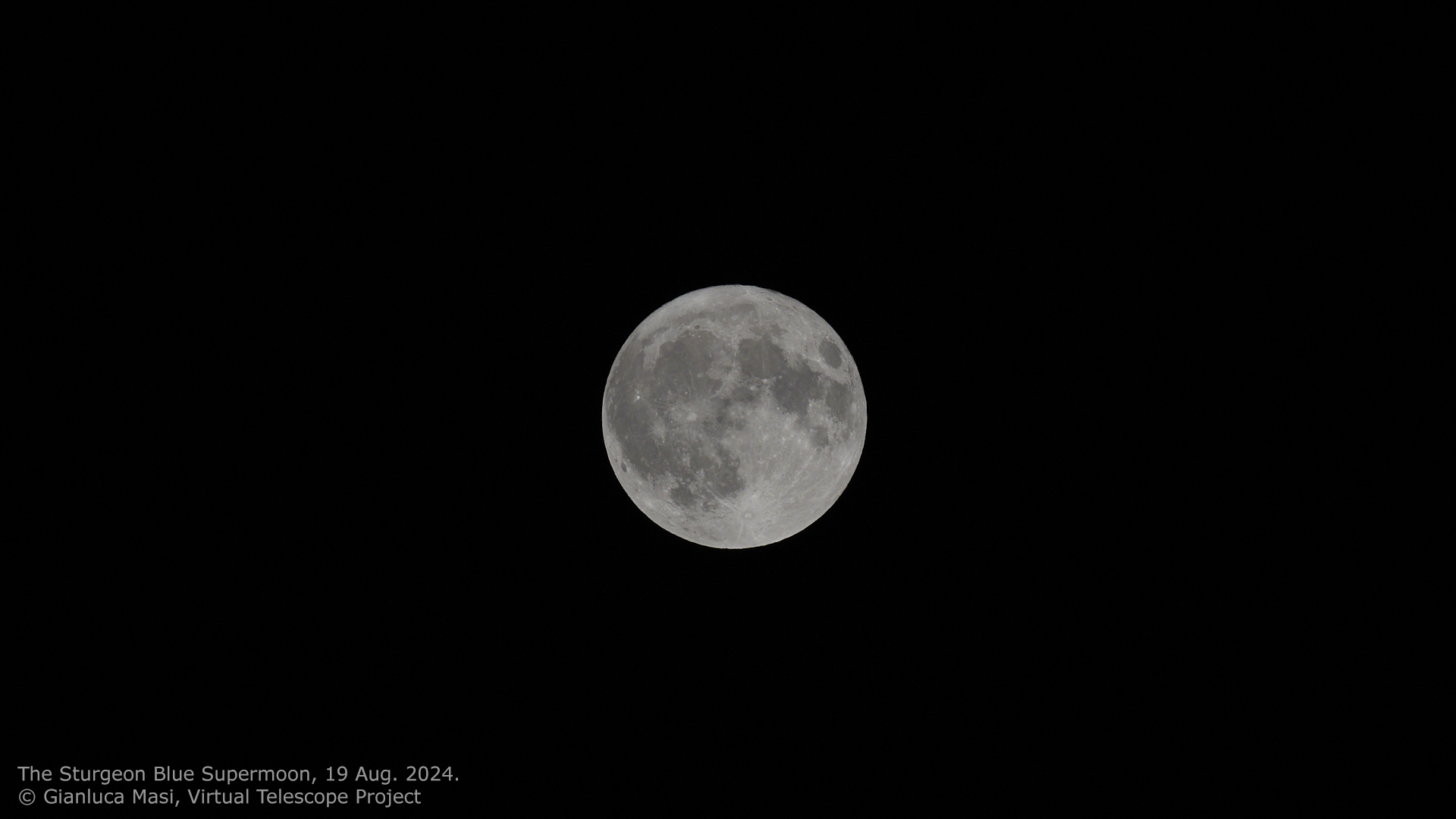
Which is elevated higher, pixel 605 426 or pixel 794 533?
pixel 605 426

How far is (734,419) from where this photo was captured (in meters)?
4.61

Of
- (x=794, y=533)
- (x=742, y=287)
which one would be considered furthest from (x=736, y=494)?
(x=742, y=287)

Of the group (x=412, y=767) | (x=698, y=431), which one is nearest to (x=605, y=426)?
(x=698, y=431)

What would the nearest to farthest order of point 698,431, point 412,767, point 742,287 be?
point 698,431, point 412,767, point 742,287

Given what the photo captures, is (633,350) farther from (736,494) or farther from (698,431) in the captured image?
(736,494)

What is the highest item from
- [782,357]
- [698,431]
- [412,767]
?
[782,357]

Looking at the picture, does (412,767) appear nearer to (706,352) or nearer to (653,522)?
(653,522)

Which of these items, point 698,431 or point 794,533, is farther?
point 794,533

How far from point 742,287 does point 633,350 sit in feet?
2.81

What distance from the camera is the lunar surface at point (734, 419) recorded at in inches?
183

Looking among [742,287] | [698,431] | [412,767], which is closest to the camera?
[698,431]

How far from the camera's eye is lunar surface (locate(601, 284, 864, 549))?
465 centimetres

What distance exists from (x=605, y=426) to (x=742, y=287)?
4.35 feet

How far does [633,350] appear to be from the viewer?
17.0 ft
